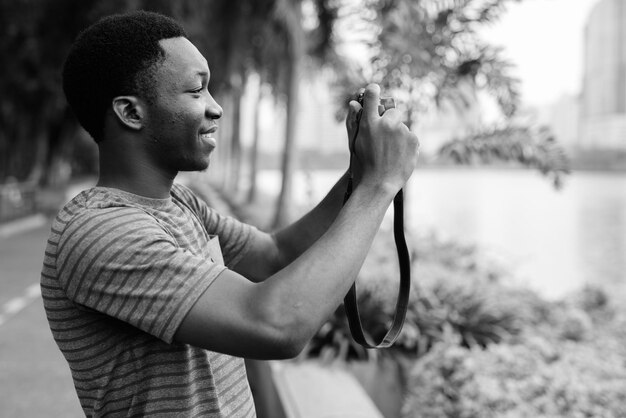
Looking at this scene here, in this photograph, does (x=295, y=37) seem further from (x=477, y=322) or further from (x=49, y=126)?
(x=49, y=126)

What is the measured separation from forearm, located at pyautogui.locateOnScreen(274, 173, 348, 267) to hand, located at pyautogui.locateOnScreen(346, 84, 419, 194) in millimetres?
331

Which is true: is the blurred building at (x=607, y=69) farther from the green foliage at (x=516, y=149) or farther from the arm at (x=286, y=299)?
the arm at (x=286, y=299)

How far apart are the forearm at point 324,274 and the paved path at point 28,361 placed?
4.07 m

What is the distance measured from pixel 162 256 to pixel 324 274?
0.27m

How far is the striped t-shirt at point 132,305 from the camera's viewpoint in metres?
1.13

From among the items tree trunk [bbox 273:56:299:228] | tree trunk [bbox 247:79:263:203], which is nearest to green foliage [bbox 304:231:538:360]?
tree trunk [bbox 273:56:299:228]

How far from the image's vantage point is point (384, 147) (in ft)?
4.08

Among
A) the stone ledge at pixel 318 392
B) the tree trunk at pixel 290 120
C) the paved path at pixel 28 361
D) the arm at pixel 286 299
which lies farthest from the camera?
the tree trunk at pixel 290 120

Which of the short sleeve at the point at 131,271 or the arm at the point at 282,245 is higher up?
the short sleeve at the point at 131,271

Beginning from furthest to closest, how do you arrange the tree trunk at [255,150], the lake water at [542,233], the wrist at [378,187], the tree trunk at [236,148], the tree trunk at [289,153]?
the tree trunk at [236,148] < the tree trunk at [255,150] < the tree trunk at [289,153] < the lake water at [542,233] < the wrist at [378,187]

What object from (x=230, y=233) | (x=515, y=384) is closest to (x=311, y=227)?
(x=230, y=233)

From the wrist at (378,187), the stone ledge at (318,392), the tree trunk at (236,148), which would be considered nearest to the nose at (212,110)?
the wrist at (378,187)

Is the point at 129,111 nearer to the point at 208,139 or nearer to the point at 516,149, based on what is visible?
the point at 208,139

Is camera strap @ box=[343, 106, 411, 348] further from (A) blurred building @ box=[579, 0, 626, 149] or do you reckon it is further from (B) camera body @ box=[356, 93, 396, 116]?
(A) blurred building @ box=[579, 0, 626, 149]
